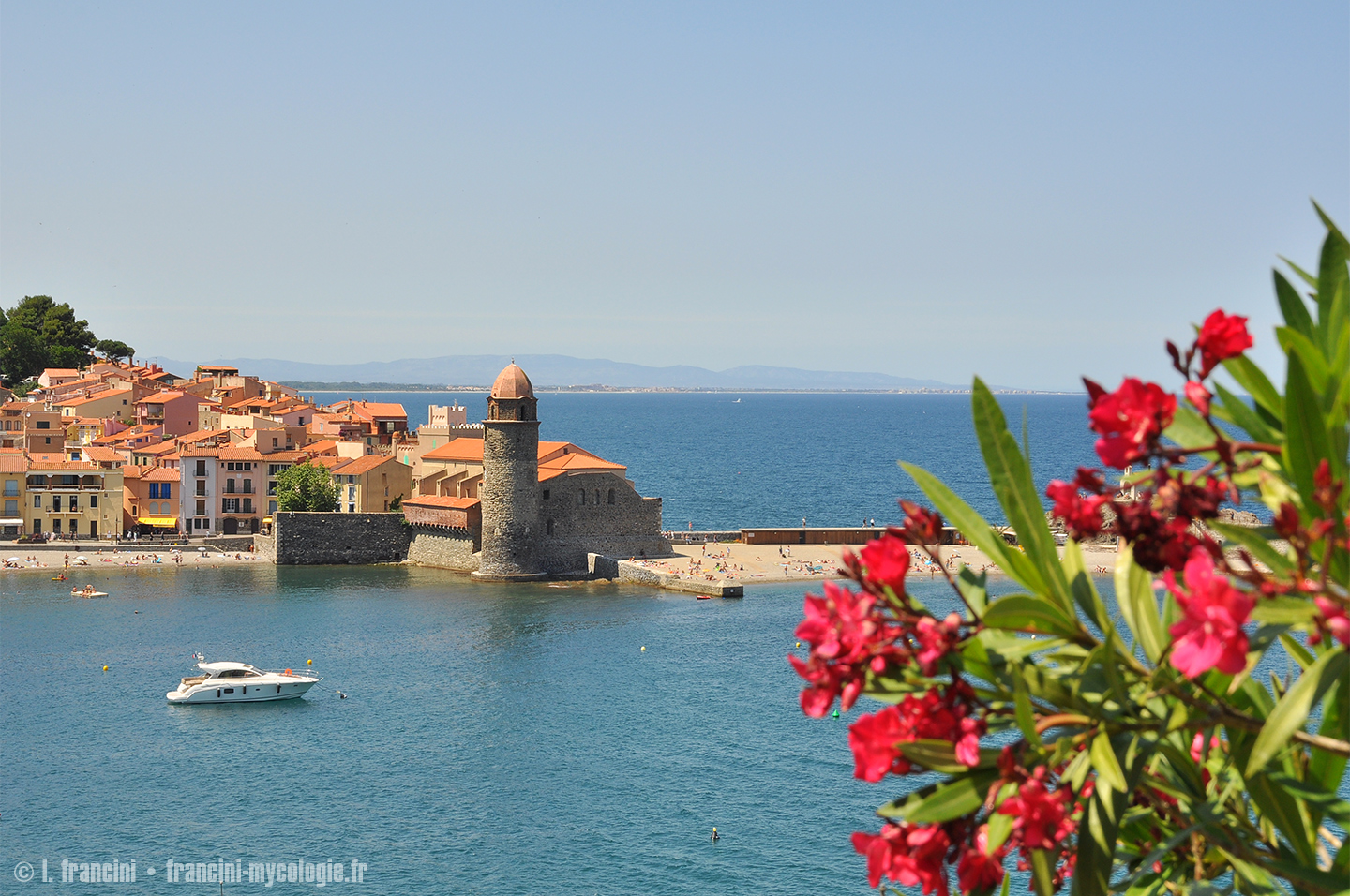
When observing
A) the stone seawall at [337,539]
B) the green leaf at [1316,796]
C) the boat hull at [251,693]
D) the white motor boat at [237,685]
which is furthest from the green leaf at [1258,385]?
the stone seawall at [337,539]

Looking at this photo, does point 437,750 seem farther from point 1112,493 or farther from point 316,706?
point 1112,493

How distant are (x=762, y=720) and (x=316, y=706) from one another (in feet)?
39.5

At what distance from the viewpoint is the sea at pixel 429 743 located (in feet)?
80.2

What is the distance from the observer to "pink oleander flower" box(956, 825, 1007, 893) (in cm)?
278

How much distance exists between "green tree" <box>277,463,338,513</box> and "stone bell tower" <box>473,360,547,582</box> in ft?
39.1

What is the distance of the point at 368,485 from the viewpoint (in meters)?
63.8

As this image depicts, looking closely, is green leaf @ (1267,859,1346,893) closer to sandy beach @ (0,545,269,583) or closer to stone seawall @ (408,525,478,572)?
stone seawall @ (408,525,478,572)

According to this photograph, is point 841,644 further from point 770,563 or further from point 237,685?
point 770,563

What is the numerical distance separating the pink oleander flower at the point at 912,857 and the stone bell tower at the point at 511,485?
166ft

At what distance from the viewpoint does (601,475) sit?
188ft

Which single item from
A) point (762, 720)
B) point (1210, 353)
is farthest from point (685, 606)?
point (1210, 353)

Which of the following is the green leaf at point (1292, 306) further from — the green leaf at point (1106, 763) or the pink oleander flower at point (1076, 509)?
the green leaf at point (1106, 763)

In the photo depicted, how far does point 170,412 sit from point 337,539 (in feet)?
92.3

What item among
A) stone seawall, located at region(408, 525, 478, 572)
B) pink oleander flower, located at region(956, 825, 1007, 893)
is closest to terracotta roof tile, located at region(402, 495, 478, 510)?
stone seawall, located at region(408, 525, 478, 572)
